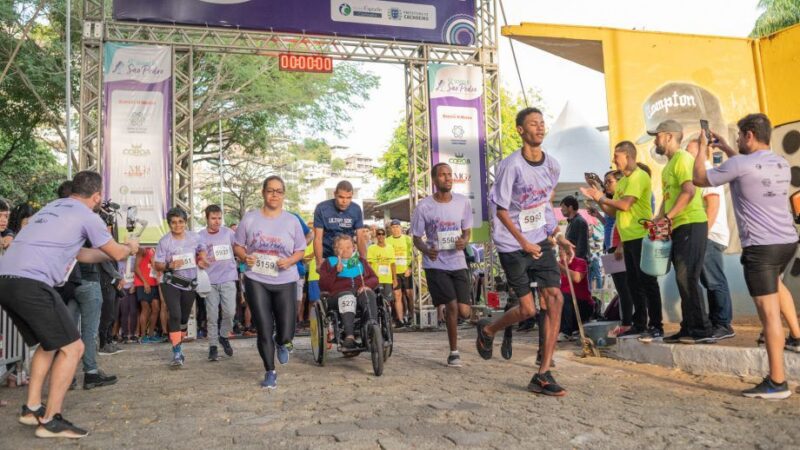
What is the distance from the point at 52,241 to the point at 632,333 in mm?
5428

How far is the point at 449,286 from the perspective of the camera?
7.00 metres

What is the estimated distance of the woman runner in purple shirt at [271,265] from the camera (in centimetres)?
621

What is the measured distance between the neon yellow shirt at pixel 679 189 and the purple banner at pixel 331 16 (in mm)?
8179

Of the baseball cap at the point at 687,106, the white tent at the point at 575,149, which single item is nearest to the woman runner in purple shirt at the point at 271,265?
the baseball cap at the point at 687,106

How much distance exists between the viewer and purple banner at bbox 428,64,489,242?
1352cm

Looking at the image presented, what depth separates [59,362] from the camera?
178 inches

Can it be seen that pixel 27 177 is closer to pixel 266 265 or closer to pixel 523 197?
pixel 266 265

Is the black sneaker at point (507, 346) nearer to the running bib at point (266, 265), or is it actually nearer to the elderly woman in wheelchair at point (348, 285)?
the elderly woman in wheelchair at point (348, 285)

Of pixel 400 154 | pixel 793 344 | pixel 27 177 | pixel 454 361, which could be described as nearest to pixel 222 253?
pixel 454 361

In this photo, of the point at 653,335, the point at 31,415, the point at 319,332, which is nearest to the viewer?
the point at 31,415

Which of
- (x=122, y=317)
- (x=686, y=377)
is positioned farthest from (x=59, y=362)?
(x=122, y=317)

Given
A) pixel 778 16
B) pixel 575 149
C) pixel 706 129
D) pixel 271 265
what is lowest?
pixel 271 265

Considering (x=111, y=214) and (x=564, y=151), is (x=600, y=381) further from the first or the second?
(x=564, y=151)

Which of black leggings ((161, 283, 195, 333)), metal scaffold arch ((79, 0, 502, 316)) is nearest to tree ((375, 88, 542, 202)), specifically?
metal scaffold arch ((79, 0, 502, 316))
